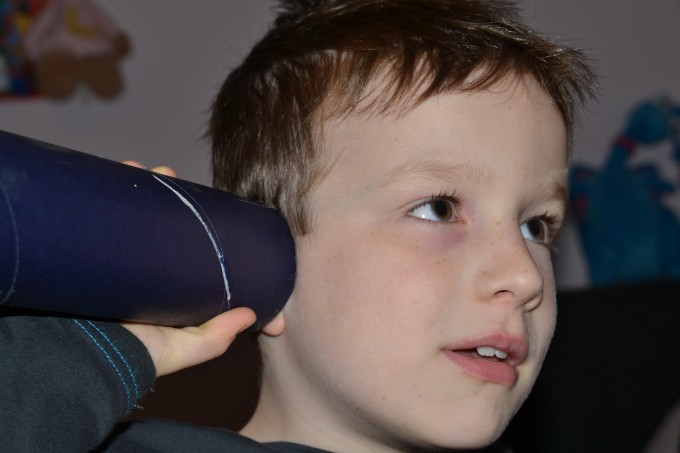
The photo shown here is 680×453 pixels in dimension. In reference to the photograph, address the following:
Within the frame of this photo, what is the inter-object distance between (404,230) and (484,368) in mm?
136

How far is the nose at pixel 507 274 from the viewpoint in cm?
77

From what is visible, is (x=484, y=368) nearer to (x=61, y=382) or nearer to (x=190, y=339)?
(x=190, y=339)

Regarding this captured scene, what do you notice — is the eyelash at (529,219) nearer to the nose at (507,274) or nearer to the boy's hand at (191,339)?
the nose at (507,274)

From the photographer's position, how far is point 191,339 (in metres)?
0.74

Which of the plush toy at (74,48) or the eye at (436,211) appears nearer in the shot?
the eye at (436,211)

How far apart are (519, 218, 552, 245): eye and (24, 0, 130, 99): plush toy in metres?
1.07

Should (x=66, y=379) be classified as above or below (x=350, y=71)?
below

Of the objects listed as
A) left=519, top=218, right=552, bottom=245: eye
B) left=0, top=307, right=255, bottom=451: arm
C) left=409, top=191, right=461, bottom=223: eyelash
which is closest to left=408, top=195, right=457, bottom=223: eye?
left=409, top=191, right=461, bottom=223: eyelash

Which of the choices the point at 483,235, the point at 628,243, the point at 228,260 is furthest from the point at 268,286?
the point at 628,243

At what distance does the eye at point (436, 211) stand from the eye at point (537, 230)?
0.10 m

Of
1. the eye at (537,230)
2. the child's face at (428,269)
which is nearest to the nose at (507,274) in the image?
the child's face at (428,269)

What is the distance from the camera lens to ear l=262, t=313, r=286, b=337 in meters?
0.84

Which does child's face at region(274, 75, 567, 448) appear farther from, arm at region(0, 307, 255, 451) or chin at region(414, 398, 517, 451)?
arm at region(0, 307, 255, 451)

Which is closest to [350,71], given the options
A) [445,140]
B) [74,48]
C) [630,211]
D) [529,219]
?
[445,140]
